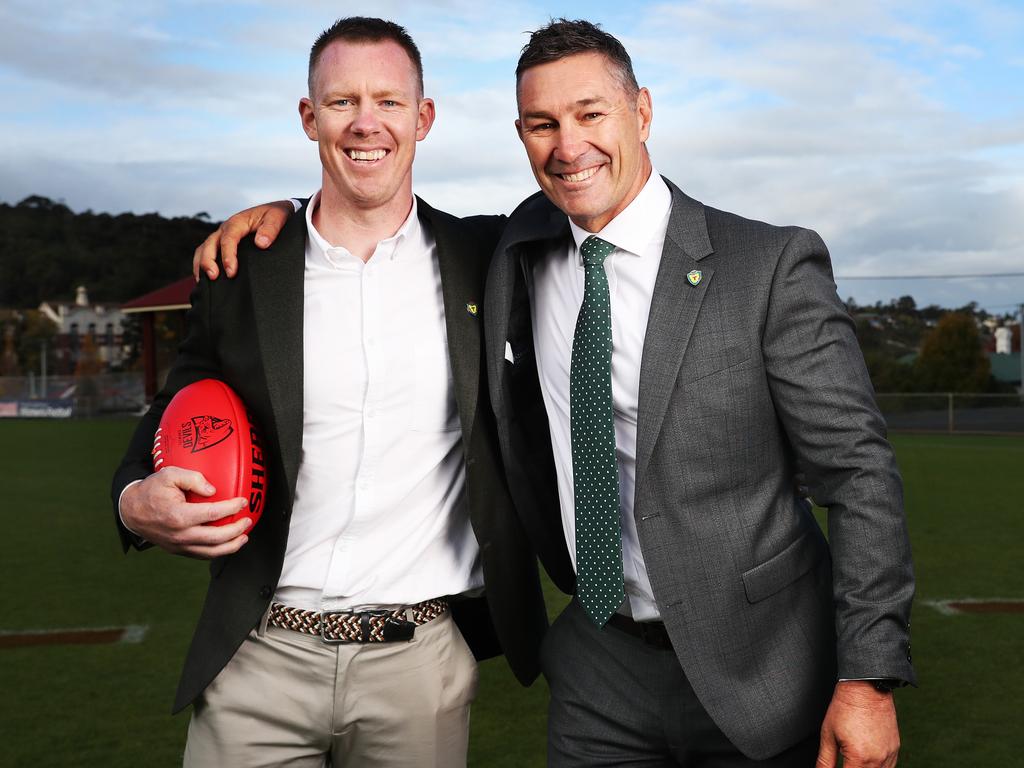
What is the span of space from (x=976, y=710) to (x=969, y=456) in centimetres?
1231

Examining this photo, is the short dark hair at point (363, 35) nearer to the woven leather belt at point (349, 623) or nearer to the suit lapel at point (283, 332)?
the suit lapel at point (283, 332)

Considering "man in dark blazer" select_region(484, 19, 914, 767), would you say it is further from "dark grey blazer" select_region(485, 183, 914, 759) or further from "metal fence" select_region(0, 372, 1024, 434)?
"metal fence" select_region(0, 372, 1024, 434)

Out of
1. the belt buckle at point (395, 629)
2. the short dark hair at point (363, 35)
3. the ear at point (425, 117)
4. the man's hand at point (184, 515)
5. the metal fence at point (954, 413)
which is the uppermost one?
the short dark hair at point (363, 35)

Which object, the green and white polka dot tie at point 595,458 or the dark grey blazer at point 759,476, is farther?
the green and white polka dot tie at point 595,458

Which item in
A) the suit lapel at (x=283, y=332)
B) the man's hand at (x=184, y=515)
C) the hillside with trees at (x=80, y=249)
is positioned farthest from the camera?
the hillside with trees at (x=80, y=249)

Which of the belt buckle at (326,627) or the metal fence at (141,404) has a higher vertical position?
the belt buckle at (326,627)

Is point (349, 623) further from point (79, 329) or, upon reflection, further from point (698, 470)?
point (79, 329)

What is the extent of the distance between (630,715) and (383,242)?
1106mm

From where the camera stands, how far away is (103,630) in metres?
5.82

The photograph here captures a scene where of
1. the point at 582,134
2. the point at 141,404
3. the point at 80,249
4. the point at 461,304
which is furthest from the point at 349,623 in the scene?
the point at 80,249

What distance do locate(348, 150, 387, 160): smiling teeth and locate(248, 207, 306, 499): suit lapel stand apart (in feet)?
0.74

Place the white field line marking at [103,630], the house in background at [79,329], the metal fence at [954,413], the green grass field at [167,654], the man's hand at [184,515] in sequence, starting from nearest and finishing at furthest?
the man's hand at [184,515], the green grass field at [167,654], the white field line marking at [103,630], the metal fence at [954,413], the house in background at [79,329]

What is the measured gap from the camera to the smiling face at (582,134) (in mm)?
2164

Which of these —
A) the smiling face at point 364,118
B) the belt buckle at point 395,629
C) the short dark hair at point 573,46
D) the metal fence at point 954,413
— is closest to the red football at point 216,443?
the belt buckle at point 395,629
